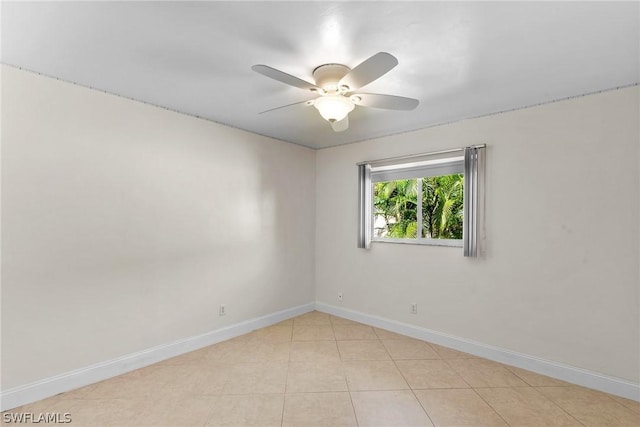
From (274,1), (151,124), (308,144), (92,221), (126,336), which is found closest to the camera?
(274,1)

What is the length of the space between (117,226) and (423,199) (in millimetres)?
3054

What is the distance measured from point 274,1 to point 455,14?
2.90ft

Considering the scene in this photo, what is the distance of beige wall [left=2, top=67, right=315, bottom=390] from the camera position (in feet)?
6.98

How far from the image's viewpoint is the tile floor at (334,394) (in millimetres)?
2002

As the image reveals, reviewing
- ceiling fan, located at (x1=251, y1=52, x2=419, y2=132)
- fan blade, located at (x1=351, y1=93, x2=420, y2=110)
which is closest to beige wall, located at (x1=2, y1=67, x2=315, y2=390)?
ceiling fan, located at (x1=251, y1=52, x2=419, y2=132)

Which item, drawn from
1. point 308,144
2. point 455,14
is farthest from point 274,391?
point 308,144

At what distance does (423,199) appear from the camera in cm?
355

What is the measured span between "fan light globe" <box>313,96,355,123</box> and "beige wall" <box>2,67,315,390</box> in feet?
5.29

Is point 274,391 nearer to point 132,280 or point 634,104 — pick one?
point 132,280

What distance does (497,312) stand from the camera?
2885 mm

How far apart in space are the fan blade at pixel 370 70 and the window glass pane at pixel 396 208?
2044 mm

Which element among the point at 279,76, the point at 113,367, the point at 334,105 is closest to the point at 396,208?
the point at 334,105

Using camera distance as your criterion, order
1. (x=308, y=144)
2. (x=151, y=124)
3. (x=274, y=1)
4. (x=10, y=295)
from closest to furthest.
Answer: (x=274, y=1) → (x=10, y=295) → (x=151, y=124) → (x=308, y=144)

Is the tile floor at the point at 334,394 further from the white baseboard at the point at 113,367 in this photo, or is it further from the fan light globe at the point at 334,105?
the fan light globe at the point at 334,105
